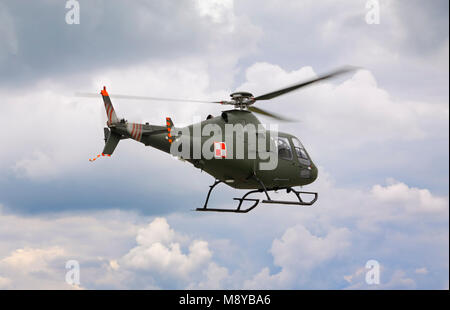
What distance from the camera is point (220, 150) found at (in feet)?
77.8

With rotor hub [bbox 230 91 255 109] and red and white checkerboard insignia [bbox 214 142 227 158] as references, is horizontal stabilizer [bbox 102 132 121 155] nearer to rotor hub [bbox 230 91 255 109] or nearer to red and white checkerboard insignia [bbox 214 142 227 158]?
red and white checkerboard insignia [bbox 214 142 227 158]

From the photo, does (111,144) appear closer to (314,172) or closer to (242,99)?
(242,99)

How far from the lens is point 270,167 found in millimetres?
25312

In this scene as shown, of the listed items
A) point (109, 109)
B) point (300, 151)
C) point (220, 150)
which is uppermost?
point (109, 109)

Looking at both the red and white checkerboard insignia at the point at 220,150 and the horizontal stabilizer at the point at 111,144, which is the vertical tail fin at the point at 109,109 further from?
the red and white checkerboard insignia at the point at 220,150

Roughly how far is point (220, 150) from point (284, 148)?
4283 millimetres

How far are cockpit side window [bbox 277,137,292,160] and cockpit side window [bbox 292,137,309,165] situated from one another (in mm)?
580

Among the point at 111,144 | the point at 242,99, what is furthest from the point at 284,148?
the point at 111,144

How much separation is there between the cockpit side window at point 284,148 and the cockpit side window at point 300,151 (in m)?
0.58

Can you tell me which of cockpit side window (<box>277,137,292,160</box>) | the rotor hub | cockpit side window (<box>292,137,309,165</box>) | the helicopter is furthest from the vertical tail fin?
cockpit side window (<box>292,137,309,165</box>)

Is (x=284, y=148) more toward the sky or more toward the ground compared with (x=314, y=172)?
more toward the sky

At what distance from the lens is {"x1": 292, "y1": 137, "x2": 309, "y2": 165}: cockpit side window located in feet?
89.1
